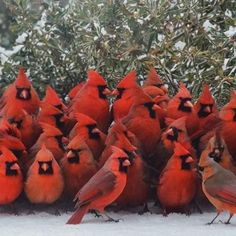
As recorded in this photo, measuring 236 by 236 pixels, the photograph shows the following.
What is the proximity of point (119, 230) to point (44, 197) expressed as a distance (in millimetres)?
485

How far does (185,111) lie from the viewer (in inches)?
146

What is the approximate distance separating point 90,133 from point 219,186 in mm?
657

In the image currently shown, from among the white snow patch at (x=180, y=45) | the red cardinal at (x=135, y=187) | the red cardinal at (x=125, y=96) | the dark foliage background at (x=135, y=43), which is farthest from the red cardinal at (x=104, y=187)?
the white snow patch at (x=180, y=45)

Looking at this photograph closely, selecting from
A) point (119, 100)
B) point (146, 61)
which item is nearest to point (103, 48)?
point (146, 61)

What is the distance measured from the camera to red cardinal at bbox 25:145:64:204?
11.0ft

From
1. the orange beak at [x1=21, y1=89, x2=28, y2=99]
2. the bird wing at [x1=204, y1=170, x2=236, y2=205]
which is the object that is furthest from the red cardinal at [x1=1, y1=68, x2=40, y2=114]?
the bird wing at [x1=204, y1=170, x2=236, y2=205]

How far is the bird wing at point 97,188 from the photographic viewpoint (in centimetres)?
320

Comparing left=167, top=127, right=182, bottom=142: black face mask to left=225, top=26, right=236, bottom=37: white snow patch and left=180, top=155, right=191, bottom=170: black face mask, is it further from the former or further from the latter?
left=225, top=26, right=236, bottom=37: white snow patch

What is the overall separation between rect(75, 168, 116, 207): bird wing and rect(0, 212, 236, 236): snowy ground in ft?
0.31

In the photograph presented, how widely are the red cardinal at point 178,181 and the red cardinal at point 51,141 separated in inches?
18.6

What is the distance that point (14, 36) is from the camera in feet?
17.9

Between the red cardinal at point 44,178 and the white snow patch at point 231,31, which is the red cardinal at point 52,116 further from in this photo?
the white snow patch at point 231,31

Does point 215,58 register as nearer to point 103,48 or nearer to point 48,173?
point 103,48

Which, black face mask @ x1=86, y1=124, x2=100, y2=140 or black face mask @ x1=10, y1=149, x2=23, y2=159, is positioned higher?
black face mask @ x1=86, y1=124, x2=100, y2=140
